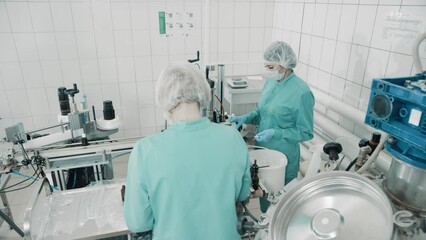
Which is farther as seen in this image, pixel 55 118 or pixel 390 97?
pixel 55 118

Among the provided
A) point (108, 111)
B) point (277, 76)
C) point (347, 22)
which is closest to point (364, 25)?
point (347, 22)

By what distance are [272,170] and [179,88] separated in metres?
0.76

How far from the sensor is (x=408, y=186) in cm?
92

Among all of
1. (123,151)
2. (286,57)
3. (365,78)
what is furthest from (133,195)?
(365,78)

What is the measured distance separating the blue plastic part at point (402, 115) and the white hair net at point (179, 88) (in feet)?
1.93

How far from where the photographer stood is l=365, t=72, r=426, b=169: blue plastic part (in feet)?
2.72

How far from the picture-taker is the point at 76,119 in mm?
1958

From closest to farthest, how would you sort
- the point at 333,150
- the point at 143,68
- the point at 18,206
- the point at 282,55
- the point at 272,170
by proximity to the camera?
1. the point at 333,150
2. the point at 272,170
3. the point at 282,55
4. the point at 18,206
5. the point at 143,68

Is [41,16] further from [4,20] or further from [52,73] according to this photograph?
[52,73]

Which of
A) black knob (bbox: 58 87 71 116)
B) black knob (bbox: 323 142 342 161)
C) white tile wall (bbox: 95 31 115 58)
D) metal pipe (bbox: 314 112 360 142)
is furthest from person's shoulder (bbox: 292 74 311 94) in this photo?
white tile wall (bbox: 95 31 115 58)

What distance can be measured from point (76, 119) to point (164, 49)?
1.48 m

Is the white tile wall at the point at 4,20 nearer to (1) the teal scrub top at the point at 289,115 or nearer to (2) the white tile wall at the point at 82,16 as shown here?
(2) the white tile wall at the point at 82,16

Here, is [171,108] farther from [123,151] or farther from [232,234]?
[123,151]

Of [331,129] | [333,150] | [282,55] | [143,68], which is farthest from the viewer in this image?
[143,68]
